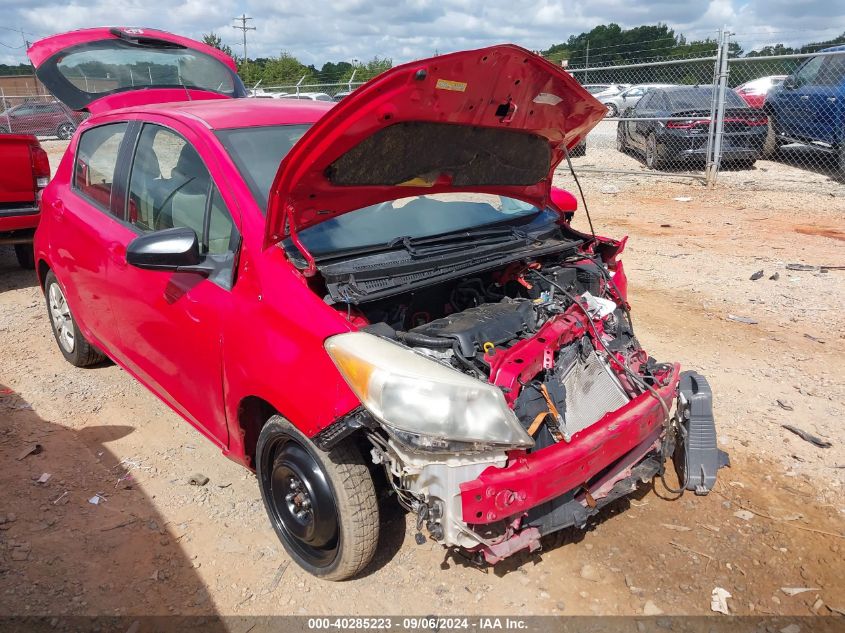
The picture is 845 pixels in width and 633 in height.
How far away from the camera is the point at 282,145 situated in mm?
3139

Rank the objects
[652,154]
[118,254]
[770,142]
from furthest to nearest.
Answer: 1. [652,154]
2. [770,142]
3. [118,254]

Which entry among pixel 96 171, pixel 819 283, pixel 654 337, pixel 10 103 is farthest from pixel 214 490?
pixel 10 103

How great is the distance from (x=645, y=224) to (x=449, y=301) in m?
6.45

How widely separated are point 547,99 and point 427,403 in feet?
5.25

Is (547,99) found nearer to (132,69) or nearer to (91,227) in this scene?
(91,227)

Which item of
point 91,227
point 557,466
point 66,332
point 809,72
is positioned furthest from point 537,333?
point 809,72

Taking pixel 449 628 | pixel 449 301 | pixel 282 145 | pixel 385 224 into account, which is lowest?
pixel 449 628

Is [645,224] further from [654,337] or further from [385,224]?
[385,224]

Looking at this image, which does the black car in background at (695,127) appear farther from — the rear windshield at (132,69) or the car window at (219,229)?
the car window at (219,229)

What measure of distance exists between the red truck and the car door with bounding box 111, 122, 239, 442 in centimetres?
383

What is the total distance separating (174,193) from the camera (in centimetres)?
321

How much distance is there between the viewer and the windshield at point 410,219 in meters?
2.78

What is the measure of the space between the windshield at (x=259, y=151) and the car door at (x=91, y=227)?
976mm

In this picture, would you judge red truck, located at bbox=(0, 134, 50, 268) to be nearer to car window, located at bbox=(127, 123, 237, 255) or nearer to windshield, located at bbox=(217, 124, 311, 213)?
car window, located at bbox=(127, 123, 237, 255)
